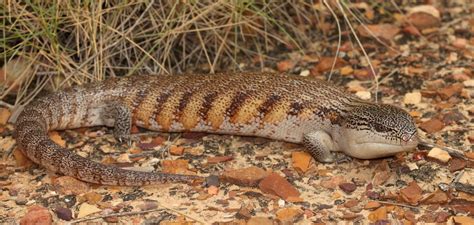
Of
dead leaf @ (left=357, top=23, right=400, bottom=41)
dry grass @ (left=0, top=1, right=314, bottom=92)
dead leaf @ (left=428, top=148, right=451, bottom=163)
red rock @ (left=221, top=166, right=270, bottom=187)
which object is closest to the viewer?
red rock @ (left=221, top=166, right=270, bottom=187)

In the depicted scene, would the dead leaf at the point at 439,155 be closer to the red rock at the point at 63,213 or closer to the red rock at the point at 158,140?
the red rock at the point at 158,140

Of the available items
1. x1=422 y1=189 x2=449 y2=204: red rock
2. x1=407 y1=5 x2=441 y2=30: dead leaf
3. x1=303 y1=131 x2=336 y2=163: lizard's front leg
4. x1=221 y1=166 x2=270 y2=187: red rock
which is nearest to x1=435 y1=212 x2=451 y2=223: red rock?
x1=422 y1=189 x2=449 y2=204: red rock

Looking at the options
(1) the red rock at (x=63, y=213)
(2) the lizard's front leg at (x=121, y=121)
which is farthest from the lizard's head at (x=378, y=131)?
(1) the red rock at (x=63, y=213)

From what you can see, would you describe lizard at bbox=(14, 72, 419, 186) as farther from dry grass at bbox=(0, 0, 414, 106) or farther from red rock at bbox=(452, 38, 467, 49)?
red rock at bbox=(452, 38, 467, 49)

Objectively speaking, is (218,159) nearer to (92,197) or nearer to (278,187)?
(278,187)

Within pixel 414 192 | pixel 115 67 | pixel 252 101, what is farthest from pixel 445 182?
pixel 115 67

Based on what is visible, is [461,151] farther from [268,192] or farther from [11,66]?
[11,66]
